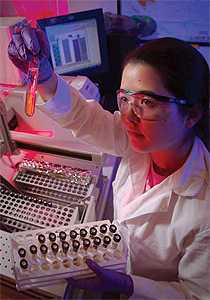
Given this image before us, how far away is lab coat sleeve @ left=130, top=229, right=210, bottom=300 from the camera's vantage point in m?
0.89

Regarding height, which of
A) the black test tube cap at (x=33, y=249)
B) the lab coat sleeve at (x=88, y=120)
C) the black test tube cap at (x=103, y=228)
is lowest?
the black test tube cap at (x=33, y=249)

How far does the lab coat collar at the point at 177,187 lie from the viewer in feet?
3.12

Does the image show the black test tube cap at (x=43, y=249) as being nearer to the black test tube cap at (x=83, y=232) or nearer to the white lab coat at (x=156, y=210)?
the black test tube cap at (x=83, y=232)

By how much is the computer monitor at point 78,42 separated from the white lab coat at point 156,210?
1.70 ft

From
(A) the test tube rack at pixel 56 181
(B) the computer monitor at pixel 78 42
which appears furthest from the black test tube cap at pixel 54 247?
(B) the computer monitor at pixel 78 42

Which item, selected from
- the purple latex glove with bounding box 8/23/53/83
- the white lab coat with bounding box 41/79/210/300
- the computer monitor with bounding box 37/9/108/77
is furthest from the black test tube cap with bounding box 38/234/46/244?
the computer monitor with bounding box 37/9/108/77

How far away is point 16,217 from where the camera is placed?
109cm

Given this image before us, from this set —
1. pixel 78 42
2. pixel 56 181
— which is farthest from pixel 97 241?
pixel 78 42

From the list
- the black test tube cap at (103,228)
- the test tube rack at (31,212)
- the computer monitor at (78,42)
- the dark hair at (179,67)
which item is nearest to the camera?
the dark hair at (179,67)

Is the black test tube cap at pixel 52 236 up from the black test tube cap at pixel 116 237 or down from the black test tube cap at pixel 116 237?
up

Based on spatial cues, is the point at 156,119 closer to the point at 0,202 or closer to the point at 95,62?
the point at 0,202

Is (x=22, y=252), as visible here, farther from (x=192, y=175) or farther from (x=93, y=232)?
(x=192, y=175)

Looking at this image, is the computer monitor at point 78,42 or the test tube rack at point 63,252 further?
the computer monitor at point 78,42

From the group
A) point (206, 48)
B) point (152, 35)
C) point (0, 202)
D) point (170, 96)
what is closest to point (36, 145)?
point (0, 202)
